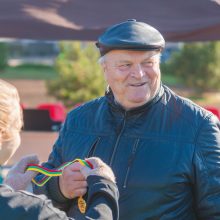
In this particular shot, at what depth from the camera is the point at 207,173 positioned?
2.48 m

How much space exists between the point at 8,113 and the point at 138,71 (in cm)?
79

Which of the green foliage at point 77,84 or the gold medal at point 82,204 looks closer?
the gold medal at point 82,204

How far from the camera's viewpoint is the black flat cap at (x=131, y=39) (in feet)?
8.18

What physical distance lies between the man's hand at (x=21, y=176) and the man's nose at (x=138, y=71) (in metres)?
0.56

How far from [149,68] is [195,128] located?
12.5 inches

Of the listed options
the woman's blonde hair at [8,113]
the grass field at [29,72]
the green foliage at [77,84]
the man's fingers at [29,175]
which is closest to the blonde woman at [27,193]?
the woman's blonde hair at [8,113]

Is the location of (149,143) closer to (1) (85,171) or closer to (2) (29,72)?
(1) (85,171)

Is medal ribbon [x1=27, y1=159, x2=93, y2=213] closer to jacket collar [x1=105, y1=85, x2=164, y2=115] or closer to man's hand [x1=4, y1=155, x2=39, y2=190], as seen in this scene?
man's hand [x1=4, y1=155, x2=39, y2=190]

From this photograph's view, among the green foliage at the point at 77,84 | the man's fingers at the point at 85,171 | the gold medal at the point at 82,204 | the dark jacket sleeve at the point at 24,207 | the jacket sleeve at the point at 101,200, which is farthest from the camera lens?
the green foliage at the point at 77,84

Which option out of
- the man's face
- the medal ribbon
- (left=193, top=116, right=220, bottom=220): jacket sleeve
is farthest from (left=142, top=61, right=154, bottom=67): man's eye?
the medal ribbon

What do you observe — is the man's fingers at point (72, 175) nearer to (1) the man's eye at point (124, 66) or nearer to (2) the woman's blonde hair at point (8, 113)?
(2) the woman's blonde hair at point (8, 113)

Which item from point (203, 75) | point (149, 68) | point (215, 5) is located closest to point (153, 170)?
point (149, 68)

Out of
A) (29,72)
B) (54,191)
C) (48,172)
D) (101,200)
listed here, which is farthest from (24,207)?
(29,72)

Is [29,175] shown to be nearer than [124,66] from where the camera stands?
Yes
